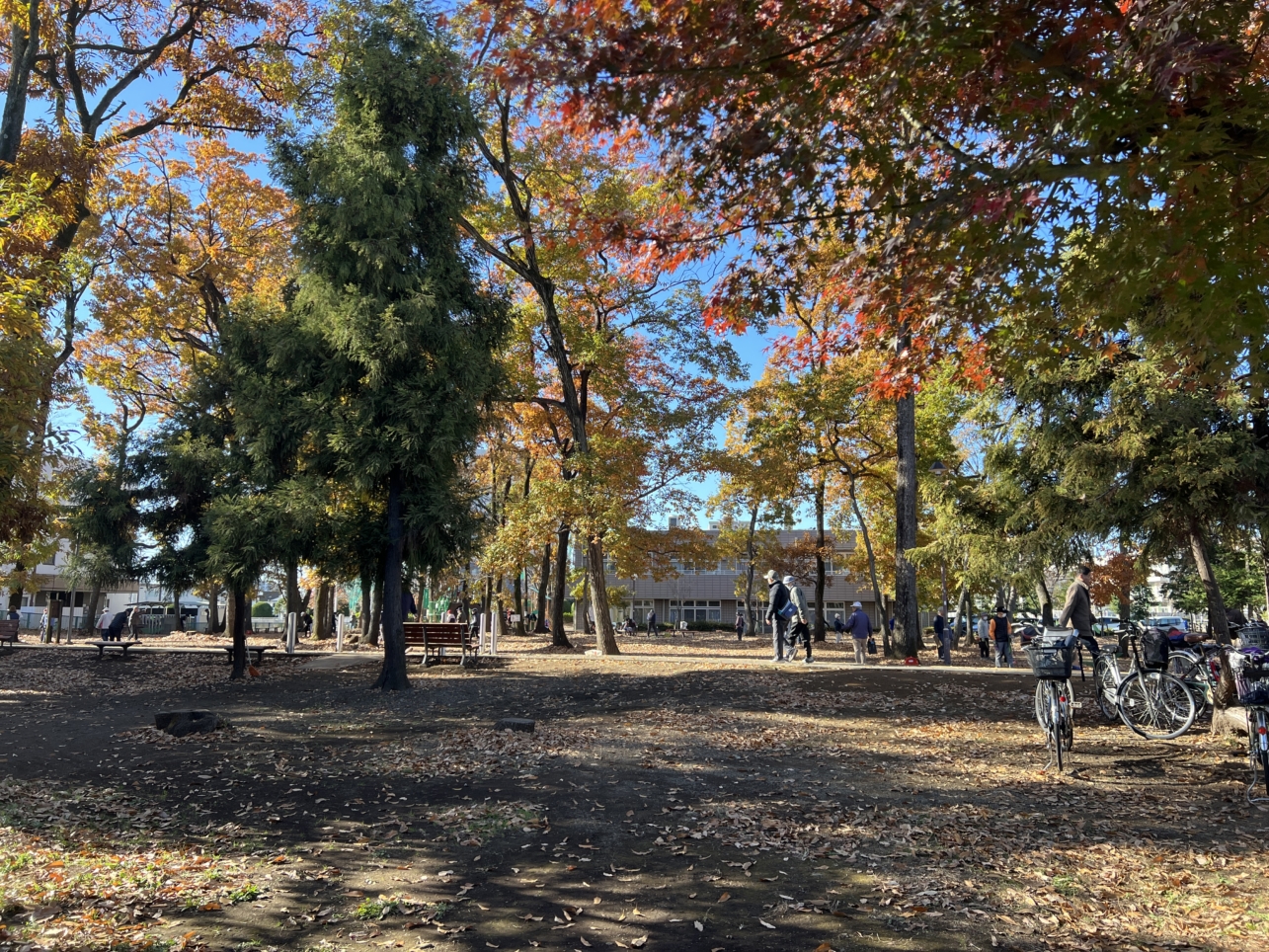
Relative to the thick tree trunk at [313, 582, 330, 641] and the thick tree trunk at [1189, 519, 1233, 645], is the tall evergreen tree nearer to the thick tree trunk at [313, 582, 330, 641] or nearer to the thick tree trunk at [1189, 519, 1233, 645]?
the thick tree trunk at [1189, 519, 1233, 645]

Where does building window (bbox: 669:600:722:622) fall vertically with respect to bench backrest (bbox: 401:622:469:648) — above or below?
below

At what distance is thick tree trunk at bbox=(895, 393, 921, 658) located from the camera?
20.2 meters

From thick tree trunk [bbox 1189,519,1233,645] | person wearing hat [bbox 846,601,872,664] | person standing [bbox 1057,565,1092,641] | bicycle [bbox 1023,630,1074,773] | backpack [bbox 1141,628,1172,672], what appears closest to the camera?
bicycle [bbox 1023,630,1074,773]

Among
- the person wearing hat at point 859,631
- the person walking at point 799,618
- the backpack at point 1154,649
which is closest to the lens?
the backpack at point 1154,649

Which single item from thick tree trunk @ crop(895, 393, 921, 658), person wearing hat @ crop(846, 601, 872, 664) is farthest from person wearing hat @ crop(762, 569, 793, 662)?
thick tree trunk @ crop(895, 393, 921, 658)

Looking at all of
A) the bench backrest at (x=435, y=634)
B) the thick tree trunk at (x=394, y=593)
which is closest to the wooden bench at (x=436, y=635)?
the bench backrest at (x=435, y=634)

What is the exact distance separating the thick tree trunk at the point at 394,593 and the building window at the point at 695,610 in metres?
62.5

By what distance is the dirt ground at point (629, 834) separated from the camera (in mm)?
4246

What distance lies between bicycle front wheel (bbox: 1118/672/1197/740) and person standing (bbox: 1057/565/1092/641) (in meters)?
0.94

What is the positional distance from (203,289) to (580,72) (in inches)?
825

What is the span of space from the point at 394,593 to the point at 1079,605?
10903 millimetres

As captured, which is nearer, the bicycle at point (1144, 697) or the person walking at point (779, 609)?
the bicycle at point (1144, 697)

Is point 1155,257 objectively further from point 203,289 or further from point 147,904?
point 203,289

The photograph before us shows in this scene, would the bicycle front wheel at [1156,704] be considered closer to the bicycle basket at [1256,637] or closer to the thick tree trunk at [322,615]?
the bicycle basket at [1256,637]
